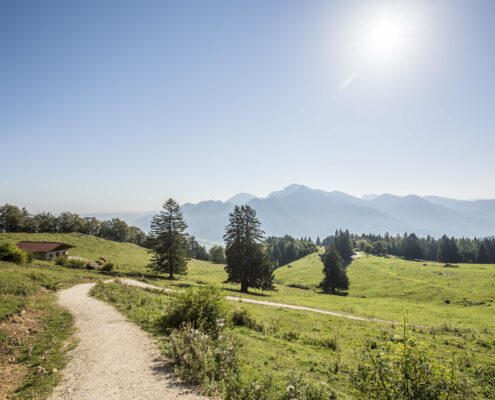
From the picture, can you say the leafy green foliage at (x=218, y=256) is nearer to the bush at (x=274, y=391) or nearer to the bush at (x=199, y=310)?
the bush at (x=199, y=310)

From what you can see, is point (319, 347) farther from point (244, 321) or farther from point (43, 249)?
point (43, 249)

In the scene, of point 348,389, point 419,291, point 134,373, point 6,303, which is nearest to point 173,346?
point 134,373

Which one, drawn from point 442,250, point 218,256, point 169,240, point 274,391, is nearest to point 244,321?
point 274,391

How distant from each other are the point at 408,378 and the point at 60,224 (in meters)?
129

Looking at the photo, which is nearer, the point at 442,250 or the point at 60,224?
the point at 60,224

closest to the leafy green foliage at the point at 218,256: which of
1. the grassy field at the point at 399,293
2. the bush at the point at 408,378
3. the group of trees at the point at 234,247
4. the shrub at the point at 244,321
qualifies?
the grassy field at the point at 399,293

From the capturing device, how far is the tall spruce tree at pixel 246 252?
49.8 m

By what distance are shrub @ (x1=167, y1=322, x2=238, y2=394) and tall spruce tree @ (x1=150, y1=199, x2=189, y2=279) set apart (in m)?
39.7

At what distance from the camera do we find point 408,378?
22.8 ft

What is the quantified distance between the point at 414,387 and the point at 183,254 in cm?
4874

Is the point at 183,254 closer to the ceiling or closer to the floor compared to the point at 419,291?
closer to the ceiling

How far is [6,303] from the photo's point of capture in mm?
17906

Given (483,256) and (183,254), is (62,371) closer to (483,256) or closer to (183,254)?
(183,254)

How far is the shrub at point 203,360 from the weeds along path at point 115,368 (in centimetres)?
51
